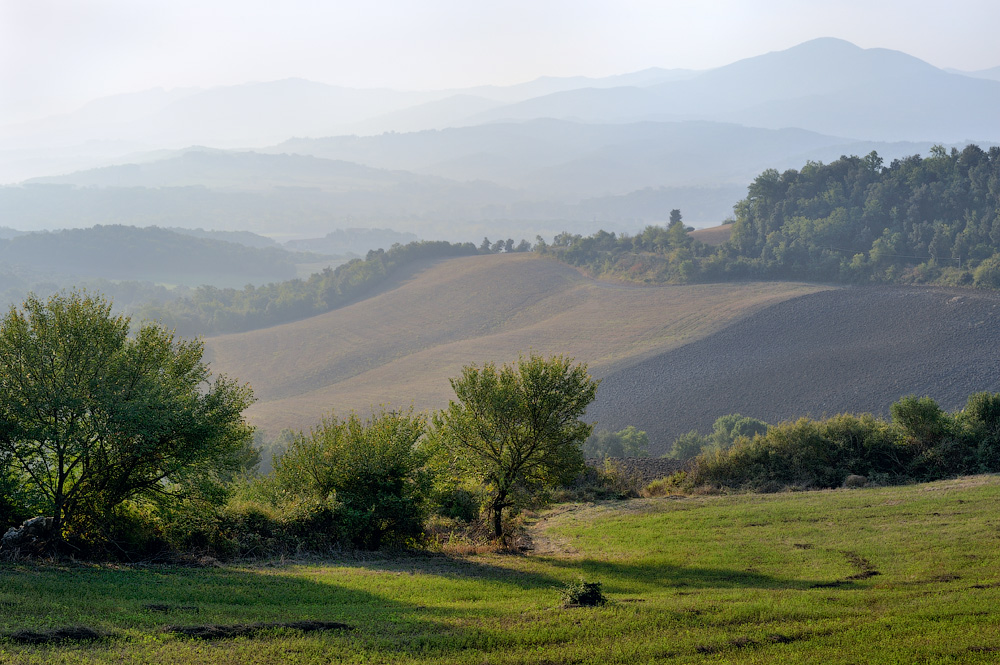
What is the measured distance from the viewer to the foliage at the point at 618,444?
57.7 meters

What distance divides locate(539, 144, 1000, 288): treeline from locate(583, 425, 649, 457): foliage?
170ft

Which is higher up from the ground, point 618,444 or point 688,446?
point 618,444

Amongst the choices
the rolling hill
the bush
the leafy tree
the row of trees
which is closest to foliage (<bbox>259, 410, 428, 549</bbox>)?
the row of trees

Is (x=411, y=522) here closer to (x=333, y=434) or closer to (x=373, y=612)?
(x=333, y=434)

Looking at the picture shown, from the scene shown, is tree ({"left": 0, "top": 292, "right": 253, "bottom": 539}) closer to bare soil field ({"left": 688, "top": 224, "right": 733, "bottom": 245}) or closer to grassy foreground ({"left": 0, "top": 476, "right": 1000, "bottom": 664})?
grassy foreground ({"left": 0, "top": 476, "right": 1000, "bottom": 664})

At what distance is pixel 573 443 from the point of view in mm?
28156

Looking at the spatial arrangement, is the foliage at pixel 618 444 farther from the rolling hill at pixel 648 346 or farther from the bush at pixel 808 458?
the bush at pixel 808 458

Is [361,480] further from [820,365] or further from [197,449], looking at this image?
[820,365]

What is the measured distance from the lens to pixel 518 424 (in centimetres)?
2767

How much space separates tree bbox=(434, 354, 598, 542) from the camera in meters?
27.0

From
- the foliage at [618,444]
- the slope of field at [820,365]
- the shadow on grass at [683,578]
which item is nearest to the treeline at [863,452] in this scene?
the shadow on grass at [683,578]

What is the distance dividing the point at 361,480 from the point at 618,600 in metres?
12.8

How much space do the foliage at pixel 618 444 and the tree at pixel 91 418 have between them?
128 ft

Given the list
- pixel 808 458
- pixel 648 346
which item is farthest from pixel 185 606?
pixel 648 346
